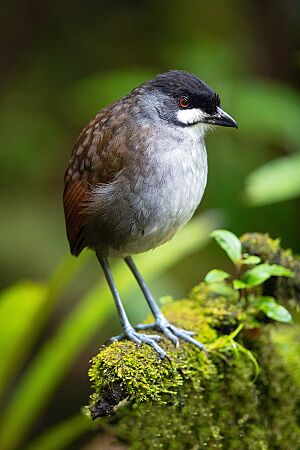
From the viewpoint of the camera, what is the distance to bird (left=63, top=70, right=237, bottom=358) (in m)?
2.96

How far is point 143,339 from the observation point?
9.69 ft

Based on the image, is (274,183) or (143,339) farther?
(274,183)

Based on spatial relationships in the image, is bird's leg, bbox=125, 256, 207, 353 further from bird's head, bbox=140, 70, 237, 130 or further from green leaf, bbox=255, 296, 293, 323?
bird's head, bbox=140, 70, 237, 130

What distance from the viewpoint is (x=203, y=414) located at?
295cm

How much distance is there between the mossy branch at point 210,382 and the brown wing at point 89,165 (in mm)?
568

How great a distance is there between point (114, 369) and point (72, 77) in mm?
4941

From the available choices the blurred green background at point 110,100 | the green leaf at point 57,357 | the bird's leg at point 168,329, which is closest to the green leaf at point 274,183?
the blurred green background at point 110,100

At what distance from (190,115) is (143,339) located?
34.5 inches

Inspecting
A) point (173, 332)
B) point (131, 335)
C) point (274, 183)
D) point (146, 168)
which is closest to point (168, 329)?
point (173, 332)

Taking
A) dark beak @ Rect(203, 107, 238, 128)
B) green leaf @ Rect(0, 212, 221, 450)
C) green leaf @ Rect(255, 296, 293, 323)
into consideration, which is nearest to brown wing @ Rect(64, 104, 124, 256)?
dark beak @ Rect(203, 107, 238, 128)

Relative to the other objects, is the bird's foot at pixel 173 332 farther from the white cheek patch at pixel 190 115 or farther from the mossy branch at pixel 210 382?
the white cheek patch at pixel 190 115

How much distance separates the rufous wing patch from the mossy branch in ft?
1.64

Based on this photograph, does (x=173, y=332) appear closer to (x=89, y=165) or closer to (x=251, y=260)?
(x=251, y=260)

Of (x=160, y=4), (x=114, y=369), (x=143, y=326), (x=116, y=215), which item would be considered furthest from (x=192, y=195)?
(x=160, y=4)
